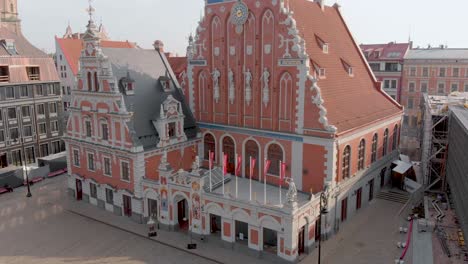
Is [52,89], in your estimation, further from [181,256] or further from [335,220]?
[335,220]

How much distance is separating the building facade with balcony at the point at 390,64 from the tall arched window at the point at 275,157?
1617 inches

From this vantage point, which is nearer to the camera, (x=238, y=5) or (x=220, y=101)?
(x=238, y=5)

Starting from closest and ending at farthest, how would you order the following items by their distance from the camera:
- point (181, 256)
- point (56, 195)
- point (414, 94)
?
point (181, 256)
point (56, 195)
point (414, 94)

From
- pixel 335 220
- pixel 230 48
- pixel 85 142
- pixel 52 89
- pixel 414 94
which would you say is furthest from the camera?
pixel 414 94

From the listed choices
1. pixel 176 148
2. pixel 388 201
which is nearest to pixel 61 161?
pixel 176 148

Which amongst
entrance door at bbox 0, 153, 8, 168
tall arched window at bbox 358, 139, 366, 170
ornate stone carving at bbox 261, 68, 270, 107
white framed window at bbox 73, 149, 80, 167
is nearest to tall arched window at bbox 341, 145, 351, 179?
tall arched window at bbox 358, 139, 366, 170

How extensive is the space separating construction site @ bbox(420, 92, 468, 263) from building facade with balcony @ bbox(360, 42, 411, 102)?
2398 cm

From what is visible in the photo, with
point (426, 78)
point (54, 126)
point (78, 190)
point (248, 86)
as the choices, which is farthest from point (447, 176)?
point (54, 126)

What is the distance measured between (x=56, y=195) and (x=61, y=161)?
996cm

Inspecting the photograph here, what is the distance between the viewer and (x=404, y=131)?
6719 centimetres

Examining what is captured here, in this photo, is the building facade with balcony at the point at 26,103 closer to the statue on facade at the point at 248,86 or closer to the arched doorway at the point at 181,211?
the arched doorway at the point at 181,211

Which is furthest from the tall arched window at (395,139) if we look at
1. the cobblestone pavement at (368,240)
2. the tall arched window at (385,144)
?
the cobblestone pavement at (368,240)

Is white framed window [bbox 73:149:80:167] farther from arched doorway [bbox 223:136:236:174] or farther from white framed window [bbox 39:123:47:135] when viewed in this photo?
white framed window [bbox 39:123:47:135]

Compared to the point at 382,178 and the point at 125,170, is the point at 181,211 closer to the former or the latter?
the point at 125,170
